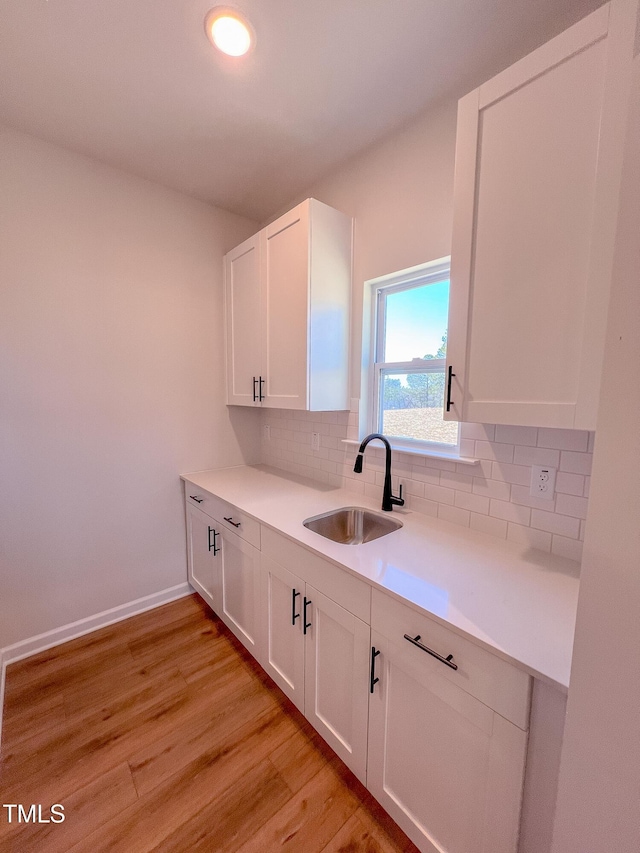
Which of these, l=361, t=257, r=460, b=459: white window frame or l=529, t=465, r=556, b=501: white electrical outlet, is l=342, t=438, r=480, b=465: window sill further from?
l=529, t=465, r=556, b=501: white electrical outlet

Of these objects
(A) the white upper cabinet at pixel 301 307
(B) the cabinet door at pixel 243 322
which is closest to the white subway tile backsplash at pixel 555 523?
(A) the white upper cabinet at pixel 301 307

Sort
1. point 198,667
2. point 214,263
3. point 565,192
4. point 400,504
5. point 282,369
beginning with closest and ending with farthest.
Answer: point 565,192 → point 400,504 → point 198,667 → point 282,369 → point 214,263

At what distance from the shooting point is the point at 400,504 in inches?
65.2

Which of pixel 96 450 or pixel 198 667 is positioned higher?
pixel 96 450

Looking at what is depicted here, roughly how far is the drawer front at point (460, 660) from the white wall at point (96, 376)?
1.76 meters

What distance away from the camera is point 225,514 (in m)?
1.85

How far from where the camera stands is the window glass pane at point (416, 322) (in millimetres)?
1604

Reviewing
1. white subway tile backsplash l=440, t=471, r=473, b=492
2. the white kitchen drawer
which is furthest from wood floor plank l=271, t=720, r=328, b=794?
white subway tile backsplash l=440, t=471, r=473, b=492

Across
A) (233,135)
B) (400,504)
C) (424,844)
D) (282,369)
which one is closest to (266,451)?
(282,369)

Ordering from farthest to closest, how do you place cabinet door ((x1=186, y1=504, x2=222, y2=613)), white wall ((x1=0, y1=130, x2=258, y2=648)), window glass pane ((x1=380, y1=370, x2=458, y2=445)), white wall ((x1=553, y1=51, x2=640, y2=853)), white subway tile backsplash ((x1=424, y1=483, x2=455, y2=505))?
cabinet door ((x1=186, y1=504, x2=222, y2=613)) → white wall ((x1=0, y1=130, x2=258, y2=648)) → window glass pane ((x1=380, y1=370, x2=458, y2=445)) → white subway tile backsplash ((x1=424, y1=483, x2=455, y2=505)) → white wall ((x1=553, y1=51, x2=640, y2=853))

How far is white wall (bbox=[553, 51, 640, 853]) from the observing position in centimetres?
39

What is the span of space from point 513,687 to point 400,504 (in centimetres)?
93

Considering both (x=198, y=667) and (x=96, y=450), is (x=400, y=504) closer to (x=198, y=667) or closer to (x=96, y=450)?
(x=198, y=667)

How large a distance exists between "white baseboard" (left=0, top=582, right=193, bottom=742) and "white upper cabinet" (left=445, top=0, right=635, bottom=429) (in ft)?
7.41
